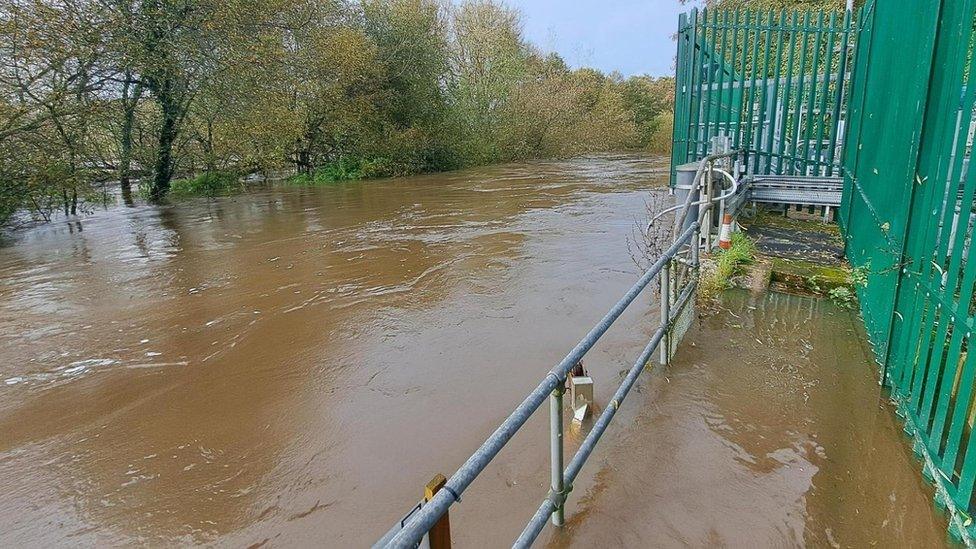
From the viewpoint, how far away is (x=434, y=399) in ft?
12.3

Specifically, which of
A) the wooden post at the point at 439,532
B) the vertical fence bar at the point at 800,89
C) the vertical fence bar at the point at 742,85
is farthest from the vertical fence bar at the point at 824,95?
the wooden post at the point at 439,532

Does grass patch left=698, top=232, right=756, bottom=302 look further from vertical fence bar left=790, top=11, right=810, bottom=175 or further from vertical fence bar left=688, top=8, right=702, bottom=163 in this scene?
vertical fence bar left=688, top=8, right=702, bottom=163

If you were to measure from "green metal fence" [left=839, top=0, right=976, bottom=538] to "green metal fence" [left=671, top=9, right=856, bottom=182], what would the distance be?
3782 mm

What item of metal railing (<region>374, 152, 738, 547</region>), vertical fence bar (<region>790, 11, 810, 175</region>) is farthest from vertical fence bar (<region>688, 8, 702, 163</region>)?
metal railing (<region>374, 152, 738, 547</region>)

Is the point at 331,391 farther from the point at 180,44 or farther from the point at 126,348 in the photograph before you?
the point at 180,44

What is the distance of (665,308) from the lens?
3.57 metres

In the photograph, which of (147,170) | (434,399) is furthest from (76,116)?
(434,399)

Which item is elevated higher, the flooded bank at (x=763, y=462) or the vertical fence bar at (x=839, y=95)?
the vertical fence bar at (x=839, y=95)

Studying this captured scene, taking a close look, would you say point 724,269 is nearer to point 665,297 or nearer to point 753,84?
point 665,297

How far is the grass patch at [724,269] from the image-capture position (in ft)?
15.9

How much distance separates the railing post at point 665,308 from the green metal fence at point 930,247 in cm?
116

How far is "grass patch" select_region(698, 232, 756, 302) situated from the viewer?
4840 mm

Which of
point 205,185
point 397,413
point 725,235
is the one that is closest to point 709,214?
point 725,235

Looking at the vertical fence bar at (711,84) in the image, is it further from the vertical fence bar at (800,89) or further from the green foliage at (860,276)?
the green foliage at (860,276)
